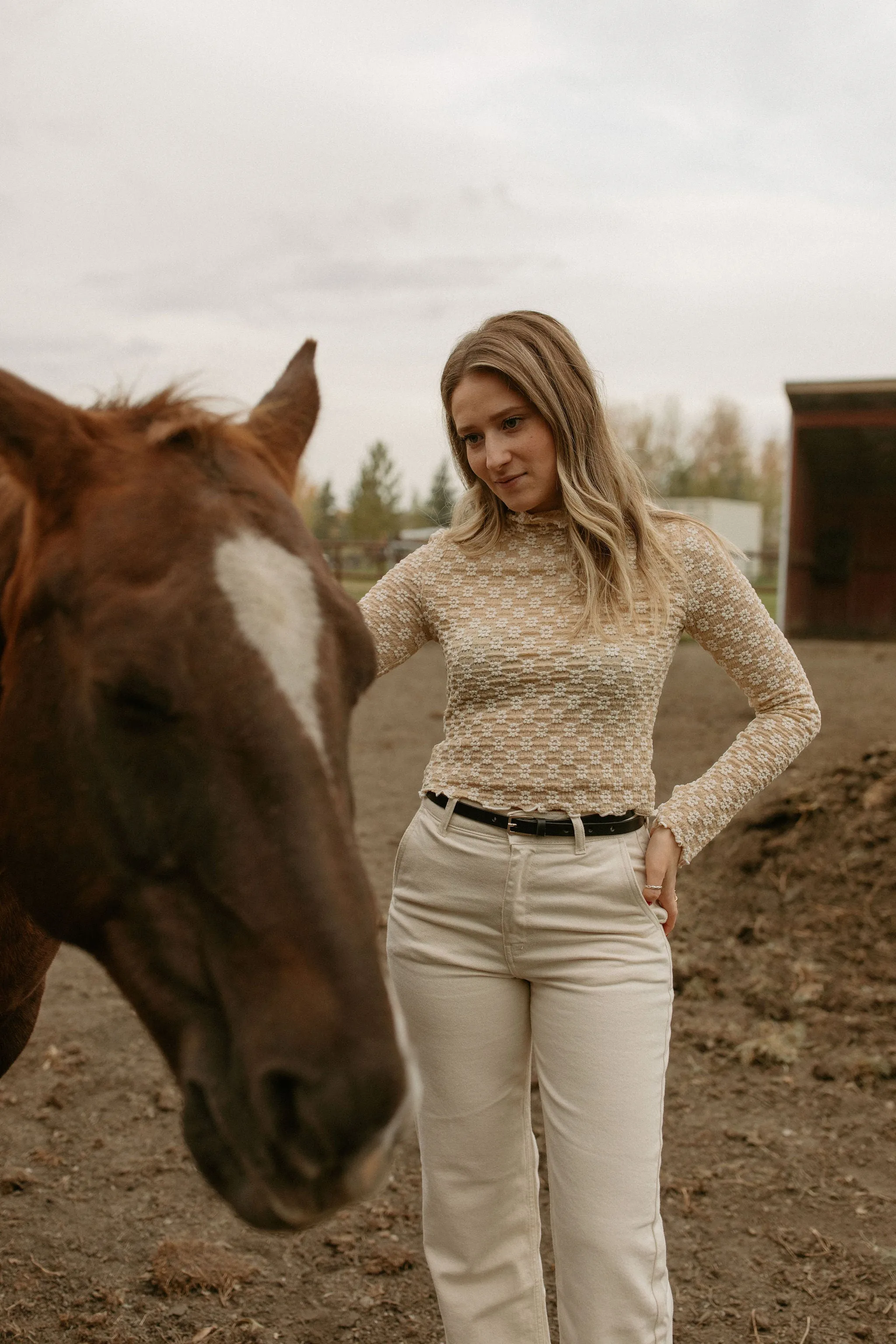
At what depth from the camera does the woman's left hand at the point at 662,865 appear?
214 cm

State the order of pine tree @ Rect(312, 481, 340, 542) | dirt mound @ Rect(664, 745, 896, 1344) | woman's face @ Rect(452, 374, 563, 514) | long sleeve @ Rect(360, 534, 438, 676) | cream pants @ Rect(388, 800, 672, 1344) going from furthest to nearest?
pine tree @ Rect(312, 481, 340, 542) < dirt mound @ Rect(664, 745, 896, 1344) < long sleeve @ Rect(360, 534, 438, 676) < woman's face @ Rect(452, 374, 563, 514) < cream pants @ Rect(388, 800, 672, 1344)

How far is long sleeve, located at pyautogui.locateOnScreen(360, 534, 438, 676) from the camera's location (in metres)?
2.38

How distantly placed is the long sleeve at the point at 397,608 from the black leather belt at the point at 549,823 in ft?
1.26

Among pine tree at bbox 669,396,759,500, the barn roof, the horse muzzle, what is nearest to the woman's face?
the horse muzzle

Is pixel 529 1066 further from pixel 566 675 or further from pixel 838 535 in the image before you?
pixel 838 535

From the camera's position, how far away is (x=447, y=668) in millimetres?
2305

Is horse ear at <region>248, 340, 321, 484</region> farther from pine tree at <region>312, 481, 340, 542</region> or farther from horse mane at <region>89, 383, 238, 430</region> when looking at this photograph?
pine tree at <region>312, 481, 340, 542</region>

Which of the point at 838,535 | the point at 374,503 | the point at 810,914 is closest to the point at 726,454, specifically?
the point at 374,503

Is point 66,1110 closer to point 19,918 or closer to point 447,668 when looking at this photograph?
point 19,918

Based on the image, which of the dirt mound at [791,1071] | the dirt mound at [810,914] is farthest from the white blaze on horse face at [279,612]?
the dirt mound at [810,914]

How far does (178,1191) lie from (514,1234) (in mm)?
1744

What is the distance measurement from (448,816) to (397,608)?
475 millimetres

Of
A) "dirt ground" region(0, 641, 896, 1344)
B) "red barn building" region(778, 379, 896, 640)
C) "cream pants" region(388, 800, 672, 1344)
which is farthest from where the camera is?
"red barn building" region(778, 379, 896, 640)

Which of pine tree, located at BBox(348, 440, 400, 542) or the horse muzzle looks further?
pine tree, located at BBox(348, 440, 400, 542)
